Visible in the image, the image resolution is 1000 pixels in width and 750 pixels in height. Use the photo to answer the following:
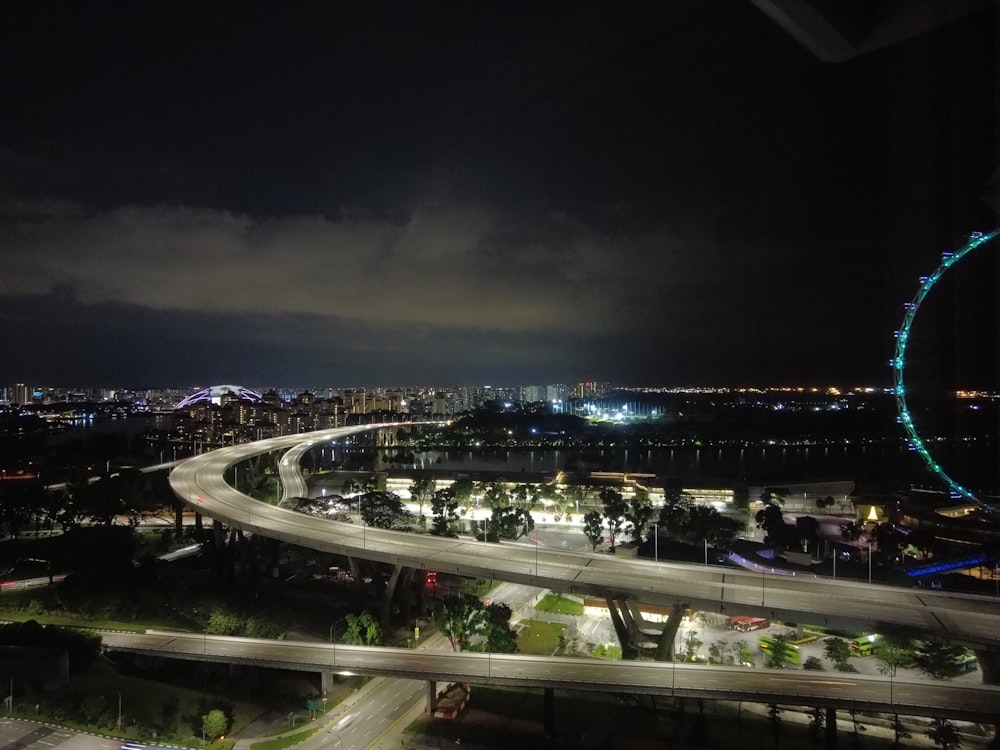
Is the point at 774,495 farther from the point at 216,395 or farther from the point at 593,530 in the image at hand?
the point at 216,395

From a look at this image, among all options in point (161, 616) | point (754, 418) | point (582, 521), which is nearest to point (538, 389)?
point (754, 418)

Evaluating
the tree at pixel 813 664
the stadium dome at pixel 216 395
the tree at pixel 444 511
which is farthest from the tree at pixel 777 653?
the stadium dome at pixel 216 395

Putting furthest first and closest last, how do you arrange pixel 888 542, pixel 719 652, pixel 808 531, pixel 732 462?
1. pixel 732 462
2. pixel 808 531
3. pixel 888 542
4. pixel 719 652

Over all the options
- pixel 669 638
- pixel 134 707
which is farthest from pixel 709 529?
pixel 134 707

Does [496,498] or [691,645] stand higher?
[496,498]

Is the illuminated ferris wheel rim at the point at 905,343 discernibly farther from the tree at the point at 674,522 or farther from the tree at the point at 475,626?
the tree at the point at 674,522

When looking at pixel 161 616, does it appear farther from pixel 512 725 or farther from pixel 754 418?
pixel 754 418

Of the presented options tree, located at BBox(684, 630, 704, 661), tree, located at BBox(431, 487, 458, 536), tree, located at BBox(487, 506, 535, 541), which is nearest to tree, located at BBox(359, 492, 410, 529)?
tree, located at BBox(431, 487, 458, 536)
